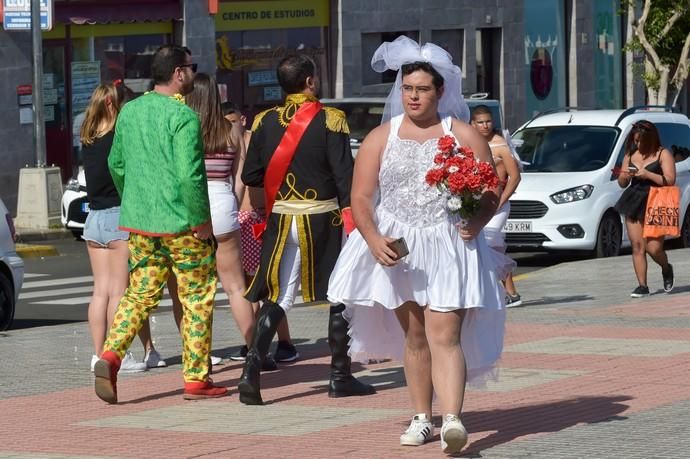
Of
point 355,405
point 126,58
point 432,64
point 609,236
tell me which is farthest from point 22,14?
point 432,64

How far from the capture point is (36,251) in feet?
73.4

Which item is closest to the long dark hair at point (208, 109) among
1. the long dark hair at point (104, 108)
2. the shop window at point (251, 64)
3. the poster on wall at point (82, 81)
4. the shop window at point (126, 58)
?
the long dark hair at point (104, 108)

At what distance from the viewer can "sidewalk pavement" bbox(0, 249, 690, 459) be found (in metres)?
8.29

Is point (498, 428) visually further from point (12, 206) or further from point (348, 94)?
point (348, 94)

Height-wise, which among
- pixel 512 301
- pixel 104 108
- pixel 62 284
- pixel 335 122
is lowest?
pixel 62 284

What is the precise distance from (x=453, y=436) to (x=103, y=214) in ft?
12.8

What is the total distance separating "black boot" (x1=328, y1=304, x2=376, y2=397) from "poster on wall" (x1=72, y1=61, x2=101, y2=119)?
62.0ft

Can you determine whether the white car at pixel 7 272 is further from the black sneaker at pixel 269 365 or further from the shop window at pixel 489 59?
the shop window at pixel 489 59

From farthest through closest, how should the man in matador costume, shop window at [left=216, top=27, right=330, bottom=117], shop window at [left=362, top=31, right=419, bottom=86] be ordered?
shop window at [left=362, top=31, right=419, bottom=86], shop window at [left=216, top=27, right=330, bottom=117], the man in matador costume

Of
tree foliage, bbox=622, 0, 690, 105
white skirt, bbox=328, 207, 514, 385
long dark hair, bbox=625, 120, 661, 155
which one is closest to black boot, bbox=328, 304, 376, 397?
white skirt, bbox=328, 207, 514, 385

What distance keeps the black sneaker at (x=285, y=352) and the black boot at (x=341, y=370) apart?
1.45 meters

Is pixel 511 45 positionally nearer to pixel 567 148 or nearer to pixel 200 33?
pixel 200 33

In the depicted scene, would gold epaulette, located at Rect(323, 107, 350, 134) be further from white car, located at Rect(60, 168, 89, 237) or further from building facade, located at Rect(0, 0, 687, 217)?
building facade, located at Rect(0, 0, 687, 217)

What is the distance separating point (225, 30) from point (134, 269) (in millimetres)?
22847
